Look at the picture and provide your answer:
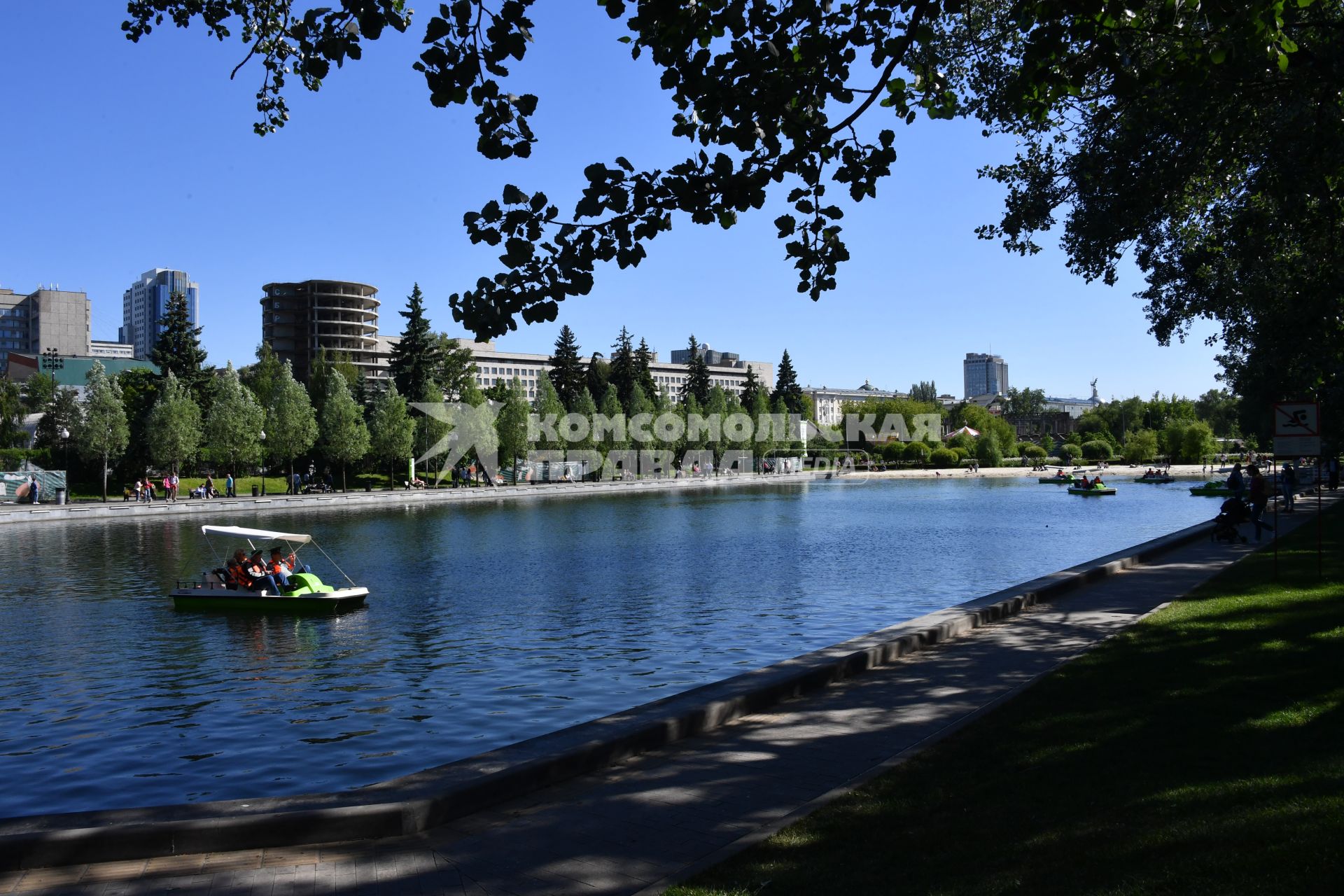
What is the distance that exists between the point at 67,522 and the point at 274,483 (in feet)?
88.3

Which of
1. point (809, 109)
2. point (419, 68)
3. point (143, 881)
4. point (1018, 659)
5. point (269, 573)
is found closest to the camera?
point (143, 881)

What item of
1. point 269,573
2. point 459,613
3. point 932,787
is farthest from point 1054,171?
point 269,573

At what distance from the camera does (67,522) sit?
145 ft

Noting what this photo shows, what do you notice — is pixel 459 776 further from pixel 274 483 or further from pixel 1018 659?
A: pixel 274 483

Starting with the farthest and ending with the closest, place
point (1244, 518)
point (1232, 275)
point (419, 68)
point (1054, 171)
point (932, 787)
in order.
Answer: point (1244, 518) < point (1232, 275) < point (1054, 171) < point (932, 787) < point (419, 68)

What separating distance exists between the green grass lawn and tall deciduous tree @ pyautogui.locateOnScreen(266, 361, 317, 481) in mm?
61543

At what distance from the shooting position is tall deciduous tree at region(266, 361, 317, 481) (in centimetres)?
6400

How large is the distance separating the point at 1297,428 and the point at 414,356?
67099mm

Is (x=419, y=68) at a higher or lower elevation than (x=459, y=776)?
higher

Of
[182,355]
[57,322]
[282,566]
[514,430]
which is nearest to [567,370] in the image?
[514,430]

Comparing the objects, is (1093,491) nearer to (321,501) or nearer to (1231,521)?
(1231,521)

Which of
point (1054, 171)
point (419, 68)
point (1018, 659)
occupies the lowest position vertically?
→ point (1018, 659)

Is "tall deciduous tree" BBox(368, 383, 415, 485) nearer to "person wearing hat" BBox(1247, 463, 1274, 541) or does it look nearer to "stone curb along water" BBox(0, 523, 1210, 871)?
"person wearing hat" BBox(1247, 463, 1274, 541)

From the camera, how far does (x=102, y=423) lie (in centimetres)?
5700
